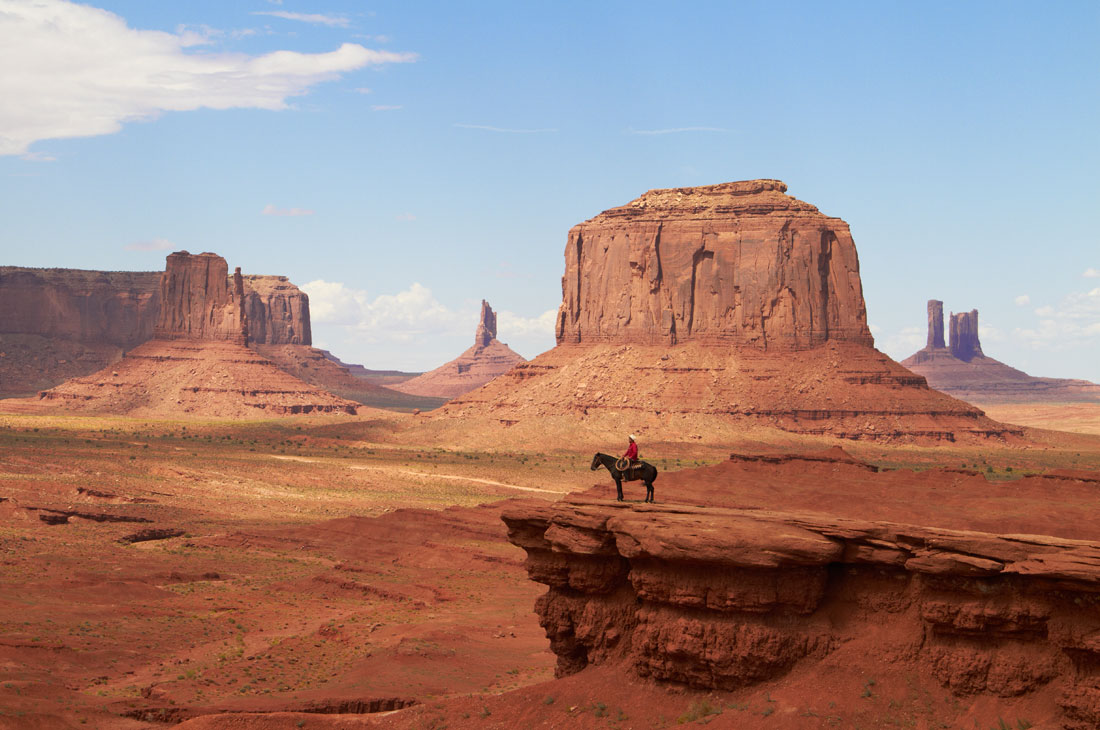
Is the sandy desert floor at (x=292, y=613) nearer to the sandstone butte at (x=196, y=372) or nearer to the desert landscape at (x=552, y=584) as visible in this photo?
the desert landscape at (x=552, y=584)

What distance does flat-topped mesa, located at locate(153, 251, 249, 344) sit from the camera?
490 feet

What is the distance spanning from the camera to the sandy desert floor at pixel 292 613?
61.4 feet

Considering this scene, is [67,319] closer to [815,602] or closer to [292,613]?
[292,613]

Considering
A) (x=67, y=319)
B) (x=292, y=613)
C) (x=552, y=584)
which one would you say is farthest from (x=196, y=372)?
(x=552, y=584)

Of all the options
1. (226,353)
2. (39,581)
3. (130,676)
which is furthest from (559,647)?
(226,353)

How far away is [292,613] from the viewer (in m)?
33.2

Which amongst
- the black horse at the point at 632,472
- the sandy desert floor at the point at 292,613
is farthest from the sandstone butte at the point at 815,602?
the black horse at the point at 632,472

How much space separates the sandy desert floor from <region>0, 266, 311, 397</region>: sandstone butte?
339 feet

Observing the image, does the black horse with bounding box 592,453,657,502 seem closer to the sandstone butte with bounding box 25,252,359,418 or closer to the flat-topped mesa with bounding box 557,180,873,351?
the flat-topped mesa with bounding box 557,180,873,351

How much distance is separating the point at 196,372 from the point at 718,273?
65.3 metres

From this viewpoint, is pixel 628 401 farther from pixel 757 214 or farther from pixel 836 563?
pixel 836 563

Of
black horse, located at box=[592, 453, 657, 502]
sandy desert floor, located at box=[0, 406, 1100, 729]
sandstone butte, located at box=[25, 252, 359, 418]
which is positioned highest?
sandstone butte, located at box=[25, 252, 359, 418]

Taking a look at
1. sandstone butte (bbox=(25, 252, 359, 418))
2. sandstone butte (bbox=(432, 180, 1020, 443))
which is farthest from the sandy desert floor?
sandstone butte (bbox=(25, 252, 359, 418))

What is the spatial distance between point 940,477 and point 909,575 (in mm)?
23164
